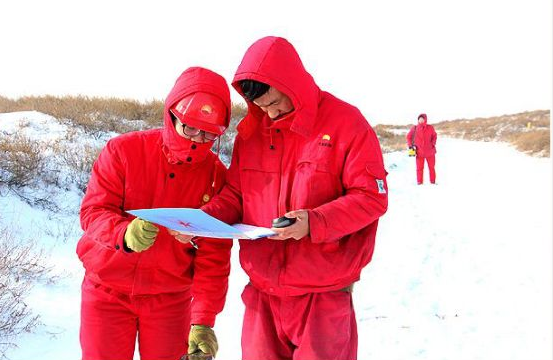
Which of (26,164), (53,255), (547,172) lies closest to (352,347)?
(53,255)

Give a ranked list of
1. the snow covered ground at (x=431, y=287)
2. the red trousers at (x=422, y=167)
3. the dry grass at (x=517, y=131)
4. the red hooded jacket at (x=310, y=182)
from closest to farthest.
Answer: the red hooded jacket at (x=310, y=182) < the snow covered ground at (x=431, y=287) < the red trousers at (x=422, y=167) < the dry grass at (x=517, y=131)

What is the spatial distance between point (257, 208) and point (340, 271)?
484 millimetres

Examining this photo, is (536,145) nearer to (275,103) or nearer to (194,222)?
(275,103)

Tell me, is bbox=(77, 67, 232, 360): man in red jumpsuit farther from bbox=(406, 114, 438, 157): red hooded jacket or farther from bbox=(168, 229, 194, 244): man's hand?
bbox=(406, 114, 438, 157): red hooded jacket

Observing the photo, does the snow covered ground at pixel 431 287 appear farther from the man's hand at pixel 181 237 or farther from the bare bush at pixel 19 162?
the man's hand at pixel 181 237

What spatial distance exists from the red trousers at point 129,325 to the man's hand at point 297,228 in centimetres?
87

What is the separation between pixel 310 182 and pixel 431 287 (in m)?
3.93

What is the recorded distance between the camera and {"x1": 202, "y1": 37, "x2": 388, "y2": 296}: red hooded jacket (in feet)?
6.75

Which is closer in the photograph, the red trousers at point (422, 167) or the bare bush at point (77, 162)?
the bare bush at point (77, 162)

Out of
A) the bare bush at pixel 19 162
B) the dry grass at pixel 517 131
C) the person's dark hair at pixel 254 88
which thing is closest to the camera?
the person's dark hair at pixel 254 88

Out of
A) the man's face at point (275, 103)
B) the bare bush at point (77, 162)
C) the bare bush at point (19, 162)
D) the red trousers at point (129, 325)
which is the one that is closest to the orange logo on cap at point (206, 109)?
the man's face at point (275, 103)

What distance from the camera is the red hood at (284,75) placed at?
2.12 metres

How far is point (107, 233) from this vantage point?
2.19 meters

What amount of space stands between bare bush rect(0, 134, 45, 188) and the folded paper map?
601cm
